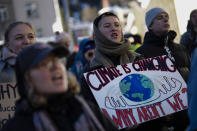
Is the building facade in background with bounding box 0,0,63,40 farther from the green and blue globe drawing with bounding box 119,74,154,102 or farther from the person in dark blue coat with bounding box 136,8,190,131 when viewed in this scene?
the green and blue globe drawing with bounding box 119,74,154,102

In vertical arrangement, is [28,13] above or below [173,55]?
above

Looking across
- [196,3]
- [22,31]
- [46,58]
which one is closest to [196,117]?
[46,58]

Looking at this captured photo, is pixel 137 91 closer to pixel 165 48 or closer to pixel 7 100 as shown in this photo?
pixel 165 48

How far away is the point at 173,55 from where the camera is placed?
4.12 meters

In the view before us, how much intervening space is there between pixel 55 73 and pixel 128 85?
1.54 metres

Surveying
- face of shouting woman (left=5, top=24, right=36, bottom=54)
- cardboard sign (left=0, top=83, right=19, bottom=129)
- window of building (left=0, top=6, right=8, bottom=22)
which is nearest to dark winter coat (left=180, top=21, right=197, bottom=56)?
face of shouting woman (left=5, top=24, right=36, bottom=54)

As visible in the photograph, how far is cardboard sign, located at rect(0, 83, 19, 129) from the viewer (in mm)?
3463

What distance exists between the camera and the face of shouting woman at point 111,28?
12.6 ft

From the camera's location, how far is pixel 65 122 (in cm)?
203

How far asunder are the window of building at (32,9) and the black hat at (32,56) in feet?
121

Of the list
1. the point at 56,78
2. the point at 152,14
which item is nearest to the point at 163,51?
the point at 152,14

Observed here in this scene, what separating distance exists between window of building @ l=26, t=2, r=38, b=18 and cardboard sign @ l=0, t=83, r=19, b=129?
116 ft

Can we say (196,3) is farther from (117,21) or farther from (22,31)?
(22,31)

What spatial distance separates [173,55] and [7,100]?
206cm
